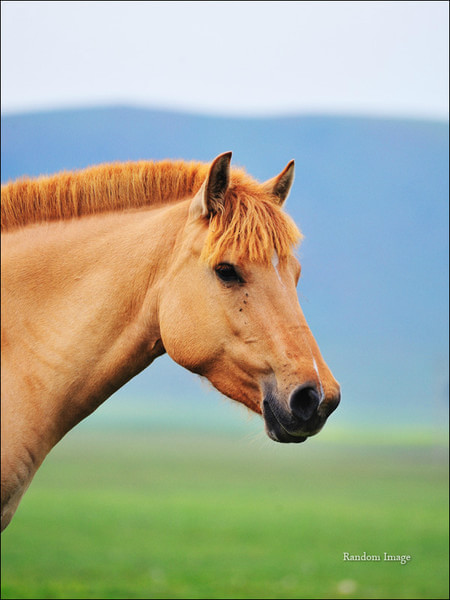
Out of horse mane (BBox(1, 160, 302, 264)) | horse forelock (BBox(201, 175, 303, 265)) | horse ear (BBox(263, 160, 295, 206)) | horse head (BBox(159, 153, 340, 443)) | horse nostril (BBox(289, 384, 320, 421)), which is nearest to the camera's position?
horse nostril (BBox(289, 384, 320, 421))

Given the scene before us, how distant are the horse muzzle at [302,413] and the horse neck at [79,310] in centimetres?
76

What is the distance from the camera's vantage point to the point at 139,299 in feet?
10.6

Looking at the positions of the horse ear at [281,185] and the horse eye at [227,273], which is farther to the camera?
the horse ear at [281,185]

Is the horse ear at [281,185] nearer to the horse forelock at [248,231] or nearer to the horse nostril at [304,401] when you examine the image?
the horse forelock at [248,231]

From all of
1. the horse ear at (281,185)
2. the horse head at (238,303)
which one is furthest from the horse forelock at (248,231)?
the horse ear at (281,185)

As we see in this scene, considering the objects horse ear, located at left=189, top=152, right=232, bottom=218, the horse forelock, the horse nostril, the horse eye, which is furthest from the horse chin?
horse ear, located at left=189, top=152, right=232, bottom=218

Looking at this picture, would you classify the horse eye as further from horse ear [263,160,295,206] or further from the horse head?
horse ear [263,160,295,206]

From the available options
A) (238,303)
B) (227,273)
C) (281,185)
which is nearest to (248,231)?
(227,273)

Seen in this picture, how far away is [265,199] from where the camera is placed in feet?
10.9

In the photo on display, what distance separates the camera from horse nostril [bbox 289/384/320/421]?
110 inches

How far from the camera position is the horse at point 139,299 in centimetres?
299

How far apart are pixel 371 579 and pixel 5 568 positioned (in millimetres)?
6262

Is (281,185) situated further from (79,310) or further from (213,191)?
(79,310)

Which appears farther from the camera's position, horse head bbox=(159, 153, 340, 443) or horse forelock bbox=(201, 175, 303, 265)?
horse forelock bbox=(201, 175, 303, 265)
